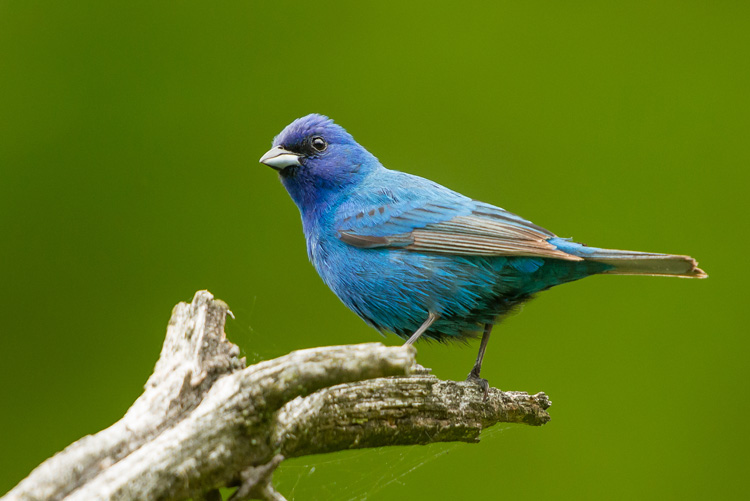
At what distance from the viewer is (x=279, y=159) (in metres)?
5.00

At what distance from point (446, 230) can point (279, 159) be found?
1273 millimetres

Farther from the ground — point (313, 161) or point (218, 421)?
point (313, 161)

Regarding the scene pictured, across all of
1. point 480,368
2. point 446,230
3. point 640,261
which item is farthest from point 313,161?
point 640,261

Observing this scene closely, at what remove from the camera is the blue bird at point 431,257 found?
4195 millimetres

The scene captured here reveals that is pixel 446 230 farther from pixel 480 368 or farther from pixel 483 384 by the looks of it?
pixel 483 384

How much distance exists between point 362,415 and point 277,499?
0.64 meters

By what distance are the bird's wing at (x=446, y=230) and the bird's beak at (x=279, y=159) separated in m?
0.57

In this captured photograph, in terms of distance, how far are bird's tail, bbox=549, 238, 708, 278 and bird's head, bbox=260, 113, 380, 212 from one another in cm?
160

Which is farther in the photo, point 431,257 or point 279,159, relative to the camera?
point 279,159

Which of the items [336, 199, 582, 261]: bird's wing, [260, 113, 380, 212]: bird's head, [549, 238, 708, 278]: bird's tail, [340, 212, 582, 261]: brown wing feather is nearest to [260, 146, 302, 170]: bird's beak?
[260, 113, 380, 212]: bird's head

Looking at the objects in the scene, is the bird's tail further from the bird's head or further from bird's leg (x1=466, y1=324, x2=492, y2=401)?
the bird's head

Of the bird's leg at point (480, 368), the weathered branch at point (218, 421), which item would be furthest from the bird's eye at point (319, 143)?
the weathered branch at point (218, 421)

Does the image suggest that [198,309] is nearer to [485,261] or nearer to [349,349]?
[349,349]

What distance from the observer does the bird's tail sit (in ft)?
13.0
